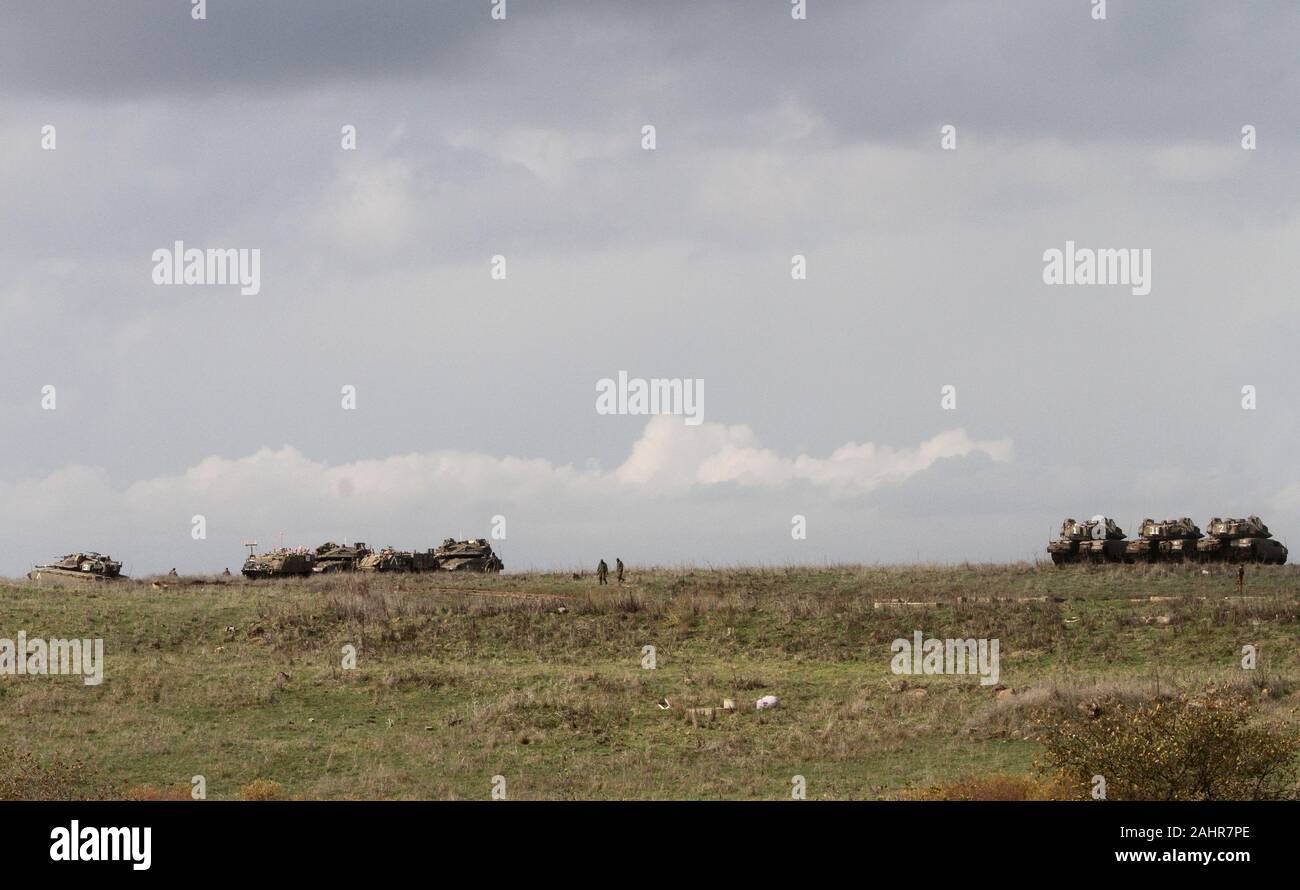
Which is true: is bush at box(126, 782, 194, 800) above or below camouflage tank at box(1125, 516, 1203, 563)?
below

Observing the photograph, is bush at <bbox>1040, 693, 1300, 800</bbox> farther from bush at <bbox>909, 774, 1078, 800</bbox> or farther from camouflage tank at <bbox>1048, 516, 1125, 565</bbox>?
camouflage tank at <bbox>1048, 516, 1125, 565</bbox>

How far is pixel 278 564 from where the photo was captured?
66.9 metres

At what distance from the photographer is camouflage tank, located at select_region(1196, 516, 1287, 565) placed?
57.3 m

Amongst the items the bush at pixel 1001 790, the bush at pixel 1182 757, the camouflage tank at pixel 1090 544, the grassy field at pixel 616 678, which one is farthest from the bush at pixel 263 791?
the camouflage tank at pixel 1090 544

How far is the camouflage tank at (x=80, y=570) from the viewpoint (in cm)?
6366

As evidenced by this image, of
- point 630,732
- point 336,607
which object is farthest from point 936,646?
point 336,607

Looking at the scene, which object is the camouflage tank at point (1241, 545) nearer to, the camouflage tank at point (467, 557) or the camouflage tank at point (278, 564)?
the camouflage tank at point (467, 557)

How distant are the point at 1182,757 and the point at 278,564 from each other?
5297cm

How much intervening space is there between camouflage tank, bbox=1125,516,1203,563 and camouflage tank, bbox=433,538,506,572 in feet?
101

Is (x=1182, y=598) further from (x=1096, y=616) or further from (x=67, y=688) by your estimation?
(x=67, y=688)

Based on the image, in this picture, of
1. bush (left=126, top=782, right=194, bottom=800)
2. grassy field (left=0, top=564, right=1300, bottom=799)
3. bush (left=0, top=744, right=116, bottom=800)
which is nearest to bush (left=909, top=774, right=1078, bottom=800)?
grassy field (left=0, top=564, right=1300, bottom=799)
